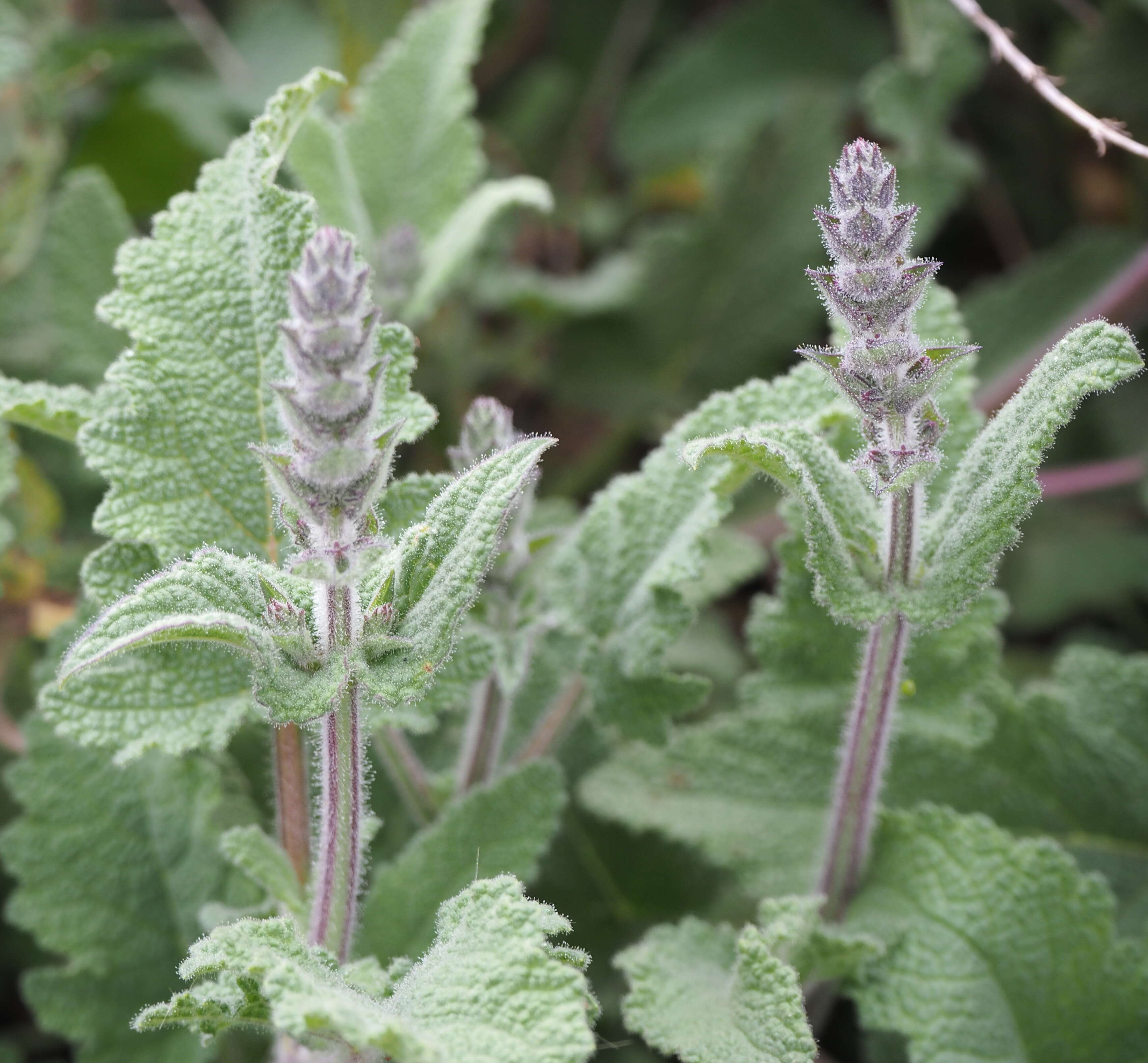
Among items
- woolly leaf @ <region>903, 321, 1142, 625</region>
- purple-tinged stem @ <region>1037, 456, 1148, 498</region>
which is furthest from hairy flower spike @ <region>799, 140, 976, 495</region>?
purple-tinged stem @ <region>1037, 456, 1148, 498</region>

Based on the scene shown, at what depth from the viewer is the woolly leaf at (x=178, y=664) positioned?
1.49m

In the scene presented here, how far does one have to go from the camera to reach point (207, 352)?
6.30 feet

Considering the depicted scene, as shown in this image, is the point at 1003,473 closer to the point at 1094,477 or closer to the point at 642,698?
the point at 642,698

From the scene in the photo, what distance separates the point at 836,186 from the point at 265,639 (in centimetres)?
87

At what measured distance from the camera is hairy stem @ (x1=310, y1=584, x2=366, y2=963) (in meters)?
1.61

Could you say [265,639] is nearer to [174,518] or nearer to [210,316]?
[174,518]

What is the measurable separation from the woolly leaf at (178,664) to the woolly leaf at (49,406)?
30 centimetres

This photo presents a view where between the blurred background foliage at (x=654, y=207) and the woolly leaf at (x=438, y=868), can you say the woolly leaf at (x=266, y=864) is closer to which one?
the woolly leaf at (x=438, y=868)

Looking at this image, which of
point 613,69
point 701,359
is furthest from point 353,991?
point 613,69

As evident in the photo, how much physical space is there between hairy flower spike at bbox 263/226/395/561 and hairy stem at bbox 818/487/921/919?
0.68 meters

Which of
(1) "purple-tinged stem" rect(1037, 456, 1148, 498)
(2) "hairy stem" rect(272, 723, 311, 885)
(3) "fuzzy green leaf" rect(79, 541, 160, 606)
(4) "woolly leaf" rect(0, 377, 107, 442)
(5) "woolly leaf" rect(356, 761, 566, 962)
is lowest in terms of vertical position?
(5) "woolly leaf" rect(356, 761, 566, 962)

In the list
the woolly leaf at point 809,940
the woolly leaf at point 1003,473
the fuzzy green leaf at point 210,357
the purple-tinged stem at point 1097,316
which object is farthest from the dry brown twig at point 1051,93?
the woolly leaf at point 809,940

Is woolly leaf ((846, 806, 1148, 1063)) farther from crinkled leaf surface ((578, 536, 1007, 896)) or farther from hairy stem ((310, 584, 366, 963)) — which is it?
hairy stem ((310, 584, 366, 963))

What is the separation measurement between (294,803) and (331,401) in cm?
85
